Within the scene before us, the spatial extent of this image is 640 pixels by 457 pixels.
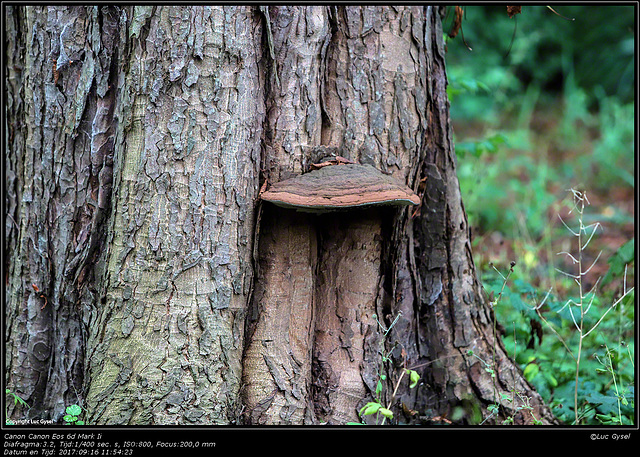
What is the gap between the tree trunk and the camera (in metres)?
1.98

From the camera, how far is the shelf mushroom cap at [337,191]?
1874 millimetres

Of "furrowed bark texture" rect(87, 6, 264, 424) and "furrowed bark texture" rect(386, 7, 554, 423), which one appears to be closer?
"furrowed bark texture" rect(87, 6, 264, 424)

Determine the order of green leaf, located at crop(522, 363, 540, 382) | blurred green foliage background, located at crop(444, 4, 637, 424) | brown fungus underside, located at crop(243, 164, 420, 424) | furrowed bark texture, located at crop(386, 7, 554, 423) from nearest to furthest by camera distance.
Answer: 1. brown fungus underside, located at crop(243, 164, 420, 424)
2. furrowed bark texture, located at crop(386, 7, 554, 423)
3. green leaf, located at crop(522, 363, 540, 382)
4. blurred green foliage background, located at crop(444, 4, 637, 424)

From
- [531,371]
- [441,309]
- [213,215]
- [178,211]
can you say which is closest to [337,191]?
[213,215]

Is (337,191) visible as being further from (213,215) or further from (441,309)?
(441,309)

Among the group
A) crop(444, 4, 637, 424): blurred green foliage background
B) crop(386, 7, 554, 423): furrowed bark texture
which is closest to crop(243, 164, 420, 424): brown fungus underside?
crop(386, 7, 554, 423): furrowed bark texture

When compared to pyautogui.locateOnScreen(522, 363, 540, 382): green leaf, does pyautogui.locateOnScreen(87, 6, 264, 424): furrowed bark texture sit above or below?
above

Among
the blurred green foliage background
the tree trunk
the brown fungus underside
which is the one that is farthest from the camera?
the blurred green foliage background

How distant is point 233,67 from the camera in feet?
6.51

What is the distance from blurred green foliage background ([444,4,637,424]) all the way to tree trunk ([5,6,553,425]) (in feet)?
1.89

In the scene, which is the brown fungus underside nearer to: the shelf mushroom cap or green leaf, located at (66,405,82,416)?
the shelf mushroom cap

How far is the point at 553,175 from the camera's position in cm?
640

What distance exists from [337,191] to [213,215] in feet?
1.72
